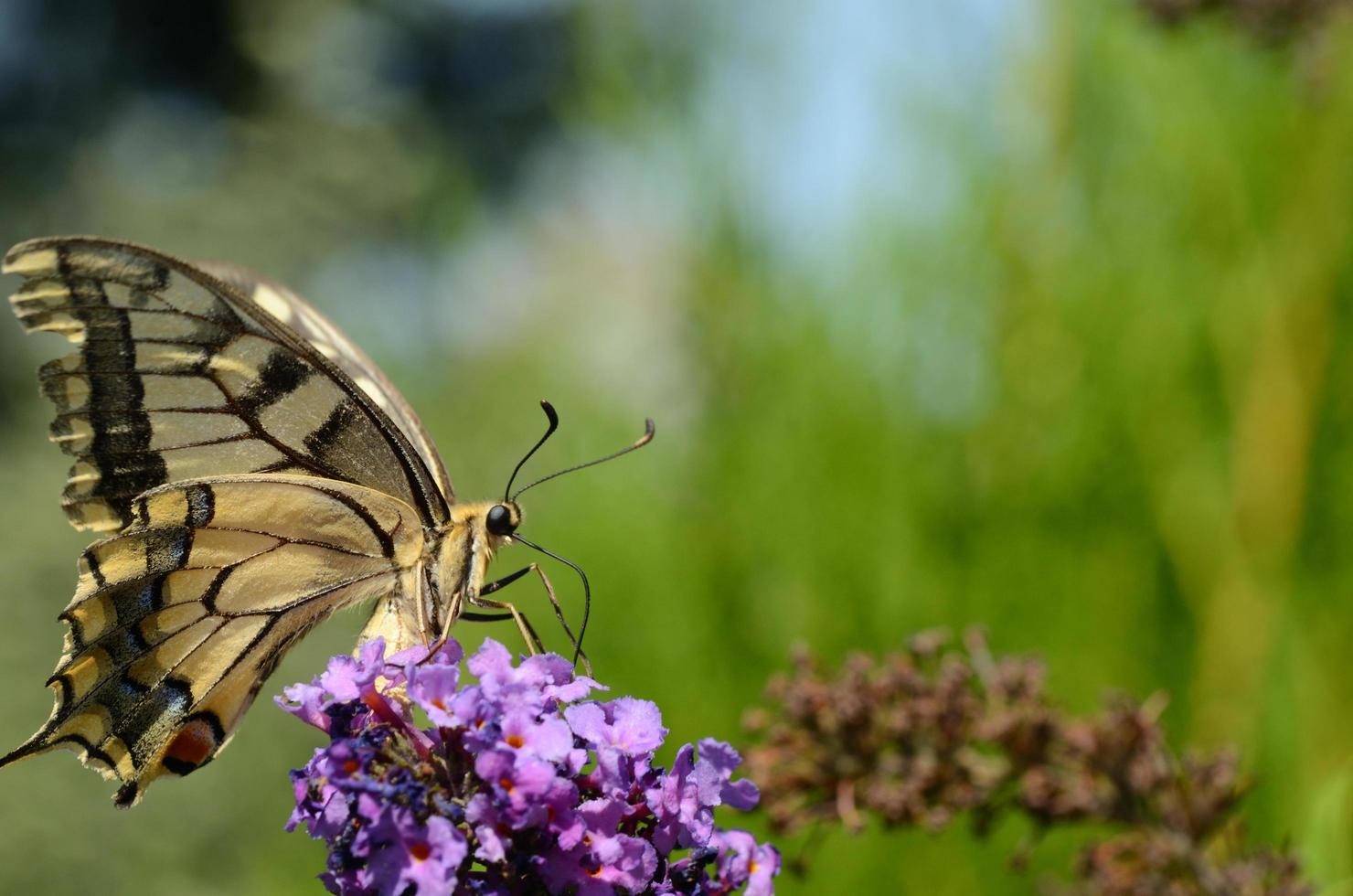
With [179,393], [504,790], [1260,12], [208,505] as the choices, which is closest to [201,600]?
[208,505]

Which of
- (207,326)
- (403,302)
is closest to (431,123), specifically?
(403,302)

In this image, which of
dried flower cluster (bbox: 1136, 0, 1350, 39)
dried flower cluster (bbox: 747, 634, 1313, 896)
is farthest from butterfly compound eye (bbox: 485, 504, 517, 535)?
dried flower cluster (bbox: 1136, 0, 1350, 39)

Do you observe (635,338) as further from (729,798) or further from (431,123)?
(431,123)

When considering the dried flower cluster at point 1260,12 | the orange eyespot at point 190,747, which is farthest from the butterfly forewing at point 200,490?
the dried flower cluster at point 1260,12

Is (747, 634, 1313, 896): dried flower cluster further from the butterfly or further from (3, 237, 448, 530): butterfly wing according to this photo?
(3, 237, 448, 530): butterfly wing

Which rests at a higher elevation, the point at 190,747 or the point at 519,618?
the point at 519,618

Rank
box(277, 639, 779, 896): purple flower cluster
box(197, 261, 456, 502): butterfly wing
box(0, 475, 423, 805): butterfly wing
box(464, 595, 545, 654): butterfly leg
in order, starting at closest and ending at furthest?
box(277, 639, 779, 896): purple flower cluster
box(464, 595, 545, 654): butterfly leg
box(0, 475, 423, 805): butterfly wing
box(197, 261, 456, 502): butterfly wing

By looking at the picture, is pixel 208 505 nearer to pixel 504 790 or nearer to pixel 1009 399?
pixel 504 790
